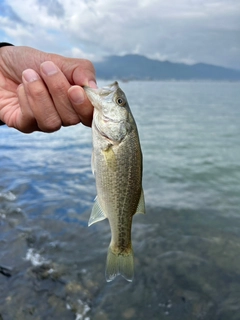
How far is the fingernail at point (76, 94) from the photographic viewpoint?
3.38m

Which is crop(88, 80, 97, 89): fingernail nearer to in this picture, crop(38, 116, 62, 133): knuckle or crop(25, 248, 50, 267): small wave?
crop(38, 116, 62, 133): knuckle

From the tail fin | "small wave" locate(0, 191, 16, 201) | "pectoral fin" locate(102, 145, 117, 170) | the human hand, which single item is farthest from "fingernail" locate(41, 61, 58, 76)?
"small wave" locate(0, 191, 16, 201)

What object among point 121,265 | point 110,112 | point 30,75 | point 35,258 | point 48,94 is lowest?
point 35,258

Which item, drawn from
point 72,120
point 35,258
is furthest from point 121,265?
point 35,258

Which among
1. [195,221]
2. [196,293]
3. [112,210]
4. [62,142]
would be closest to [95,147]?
[112,210]

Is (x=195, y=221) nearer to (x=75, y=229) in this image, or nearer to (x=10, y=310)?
(x=75, y=229)

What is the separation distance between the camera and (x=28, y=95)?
140 inches

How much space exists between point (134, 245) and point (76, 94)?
6303mm

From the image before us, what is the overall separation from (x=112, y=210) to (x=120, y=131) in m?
0.83

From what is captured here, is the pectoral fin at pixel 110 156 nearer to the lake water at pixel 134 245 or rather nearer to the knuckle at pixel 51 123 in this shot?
the knuckle at pixel 51 123

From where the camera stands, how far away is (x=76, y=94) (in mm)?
3391

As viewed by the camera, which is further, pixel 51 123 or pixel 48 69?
pixel 51 123

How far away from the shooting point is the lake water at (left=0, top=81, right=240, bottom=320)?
22.2 ft

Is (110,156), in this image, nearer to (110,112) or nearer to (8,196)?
(110,112)
